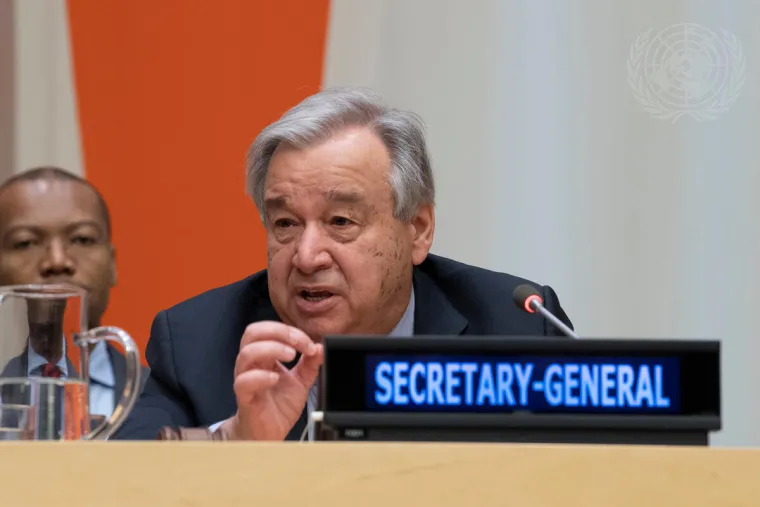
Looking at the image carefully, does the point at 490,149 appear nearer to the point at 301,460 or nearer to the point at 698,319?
the point at 698,319

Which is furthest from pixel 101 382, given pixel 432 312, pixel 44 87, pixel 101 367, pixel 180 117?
pixel 44 87

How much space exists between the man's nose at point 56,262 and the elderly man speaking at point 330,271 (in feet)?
1.55

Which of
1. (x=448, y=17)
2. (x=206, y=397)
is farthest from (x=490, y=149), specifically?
(x=206, y=397)

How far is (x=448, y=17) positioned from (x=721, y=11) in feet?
1.93

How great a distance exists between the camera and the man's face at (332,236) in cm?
196

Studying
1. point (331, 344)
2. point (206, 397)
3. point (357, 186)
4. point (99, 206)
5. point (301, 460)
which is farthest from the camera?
point (99, 206)

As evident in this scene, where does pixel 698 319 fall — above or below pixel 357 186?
below

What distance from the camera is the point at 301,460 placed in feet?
2.65

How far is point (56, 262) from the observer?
7.98 ft

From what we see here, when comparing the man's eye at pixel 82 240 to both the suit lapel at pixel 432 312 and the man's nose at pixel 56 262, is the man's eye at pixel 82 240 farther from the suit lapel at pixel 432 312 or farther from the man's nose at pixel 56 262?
the suit lapel at pixel 432 312

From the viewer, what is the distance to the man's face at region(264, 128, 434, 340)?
1965mm

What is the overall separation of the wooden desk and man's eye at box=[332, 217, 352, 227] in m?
1.21

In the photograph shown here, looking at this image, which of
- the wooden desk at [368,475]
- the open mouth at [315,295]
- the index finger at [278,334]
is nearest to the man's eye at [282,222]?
the open mouth at [315,295]

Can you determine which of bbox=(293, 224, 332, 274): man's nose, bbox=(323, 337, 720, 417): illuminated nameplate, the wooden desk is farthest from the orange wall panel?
the wooden desk
